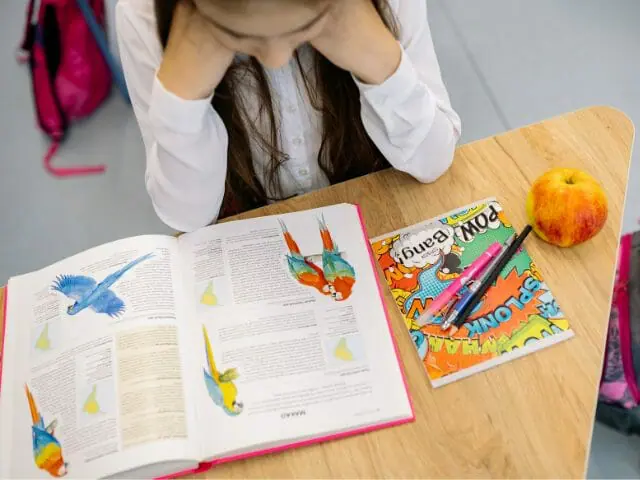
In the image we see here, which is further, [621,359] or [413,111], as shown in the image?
[621,359]

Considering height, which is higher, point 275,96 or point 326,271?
point 275,96

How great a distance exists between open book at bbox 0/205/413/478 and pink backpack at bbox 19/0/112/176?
980 mm

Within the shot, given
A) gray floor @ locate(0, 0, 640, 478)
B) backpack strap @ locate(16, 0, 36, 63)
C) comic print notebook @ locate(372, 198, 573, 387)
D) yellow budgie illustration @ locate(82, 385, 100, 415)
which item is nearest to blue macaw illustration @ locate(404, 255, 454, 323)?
comic print notebook @ locate(372, 198, 573, 387)

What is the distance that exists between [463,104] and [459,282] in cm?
99

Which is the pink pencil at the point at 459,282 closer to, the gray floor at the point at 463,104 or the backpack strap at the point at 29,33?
the gray floor at the point at 463,104

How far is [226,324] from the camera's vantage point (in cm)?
70

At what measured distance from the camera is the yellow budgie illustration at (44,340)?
70cm

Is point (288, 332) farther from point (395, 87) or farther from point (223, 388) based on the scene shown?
point (395, 87)

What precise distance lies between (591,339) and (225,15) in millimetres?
502

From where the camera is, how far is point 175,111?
68 cm

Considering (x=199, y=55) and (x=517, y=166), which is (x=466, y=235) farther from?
(x=199, y=55)

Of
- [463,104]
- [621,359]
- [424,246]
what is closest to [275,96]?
[424,246]

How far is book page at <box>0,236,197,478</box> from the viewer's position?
63 centimetres

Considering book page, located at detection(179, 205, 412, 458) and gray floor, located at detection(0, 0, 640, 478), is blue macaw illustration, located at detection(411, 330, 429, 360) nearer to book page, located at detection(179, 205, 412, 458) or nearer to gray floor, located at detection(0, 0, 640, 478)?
book page, located at detection(179, 205, 412, 458)
